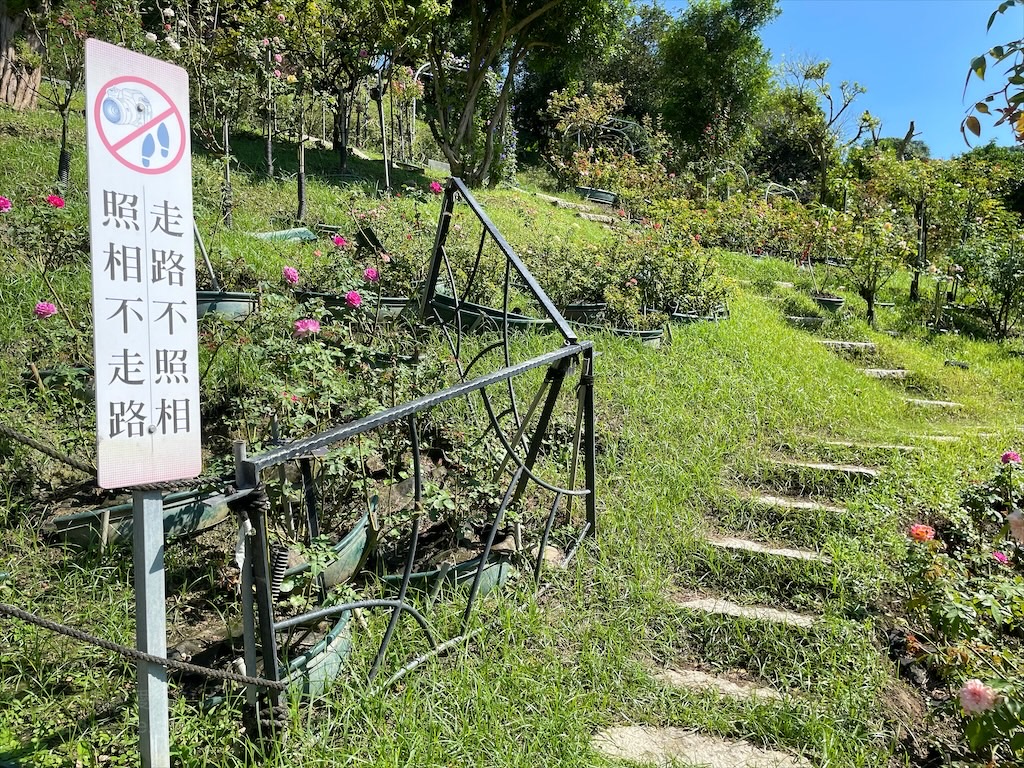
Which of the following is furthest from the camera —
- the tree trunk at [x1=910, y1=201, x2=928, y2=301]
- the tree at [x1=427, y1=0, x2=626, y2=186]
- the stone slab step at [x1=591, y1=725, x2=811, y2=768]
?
the tree at [x1=427, y1=0, x2=626, y2=186]

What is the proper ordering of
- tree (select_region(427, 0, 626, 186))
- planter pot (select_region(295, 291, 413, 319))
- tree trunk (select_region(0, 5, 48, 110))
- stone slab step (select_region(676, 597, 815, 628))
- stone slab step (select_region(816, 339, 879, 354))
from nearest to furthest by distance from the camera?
stone slab step (select_region(676, 597, 815, 628)) < planter pot (select_region(295, 291, 413, 319)) < stone slab step (select_region(816, 339, 879, 354)) < tree trunk (select_region(0, 5, 48, 110)) < tree (select_region(427, 0, 626, 186))

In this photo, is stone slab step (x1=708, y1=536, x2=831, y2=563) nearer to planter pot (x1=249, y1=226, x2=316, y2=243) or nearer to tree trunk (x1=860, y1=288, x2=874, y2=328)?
planter pot (x1=249, y1=226, x2=316, y2=243)

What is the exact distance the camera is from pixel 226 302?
11.4 ft

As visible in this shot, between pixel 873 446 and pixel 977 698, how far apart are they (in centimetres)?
241

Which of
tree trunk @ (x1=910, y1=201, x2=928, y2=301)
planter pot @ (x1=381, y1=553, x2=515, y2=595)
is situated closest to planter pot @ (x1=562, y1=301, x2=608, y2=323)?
planter pot @ (x1=381, y1=553, x2=515, y2=595)

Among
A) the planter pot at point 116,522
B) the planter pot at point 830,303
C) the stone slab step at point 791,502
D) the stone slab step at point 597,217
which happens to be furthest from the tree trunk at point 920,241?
the planter pot at point 116,522

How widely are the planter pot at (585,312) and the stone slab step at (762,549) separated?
2.30 meters

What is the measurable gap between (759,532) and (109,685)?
7.77 feet

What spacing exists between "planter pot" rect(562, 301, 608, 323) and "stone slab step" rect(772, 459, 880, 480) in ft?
5.95

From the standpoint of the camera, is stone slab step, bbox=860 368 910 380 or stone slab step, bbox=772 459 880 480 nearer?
stone slab step, bbox=772 459 880 480

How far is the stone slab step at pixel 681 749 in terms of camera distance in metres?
1.70

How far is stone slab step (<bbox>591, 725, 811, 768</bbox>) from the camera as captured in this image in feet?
5.59

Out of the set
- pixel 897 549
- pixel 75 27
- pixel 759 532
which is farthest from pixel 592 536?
pixel 75 27

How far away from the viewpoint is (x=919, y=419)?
171 inches
